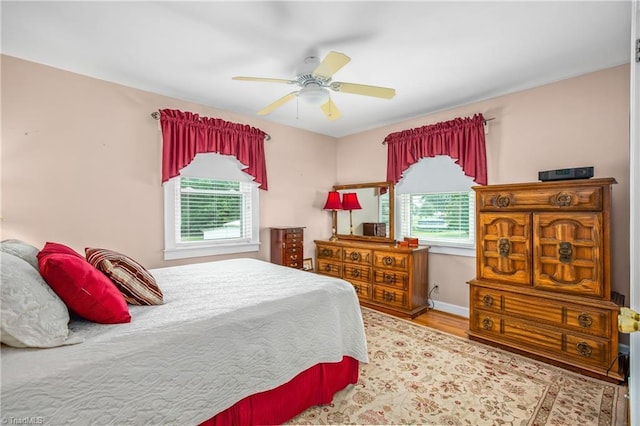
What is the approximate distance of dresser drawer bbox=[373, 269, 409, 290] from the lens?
359 centimetres

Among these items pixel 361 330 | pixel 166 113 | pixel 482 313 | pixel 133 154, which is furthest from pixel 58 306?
pixel 482 313

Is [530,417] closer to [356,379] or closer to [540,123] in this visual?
[356,379]

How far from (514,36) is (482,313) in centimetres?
240

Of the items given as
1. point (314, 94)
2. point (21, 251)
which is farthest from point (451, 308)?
point (21, 251)

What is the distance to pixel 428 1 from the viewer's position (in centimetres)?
181

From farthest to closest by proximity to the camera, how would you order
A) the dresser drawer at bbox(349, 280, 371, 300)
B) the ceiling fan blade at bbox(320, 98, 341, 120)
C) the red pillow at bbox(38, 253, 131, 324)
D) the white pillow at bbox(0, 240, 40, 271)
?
1. the dresser drawer at bbox(349, 280, 371, 300)
2. the ceiling fan blade at bbox(320, 98, 341, 120)
3. the white pillow at bbox(0, 240, 40, 271)
4. the red pillow at bbox(38, 253, 131, 324)

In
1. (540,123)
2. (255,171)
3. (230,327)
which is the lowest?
(230,327)

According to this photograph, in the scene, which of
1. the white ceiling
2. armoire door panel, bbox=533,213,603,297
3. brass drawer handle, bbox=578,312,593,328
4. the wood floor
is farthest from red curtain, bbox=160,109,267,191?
brass drawer handle, bbox=578,312,593,328

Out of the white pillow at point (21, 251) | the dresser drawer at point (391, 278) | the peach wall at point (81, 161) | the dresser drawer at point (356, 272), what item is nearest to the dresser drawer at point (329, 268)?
the dresser drawer at point (356, 272)

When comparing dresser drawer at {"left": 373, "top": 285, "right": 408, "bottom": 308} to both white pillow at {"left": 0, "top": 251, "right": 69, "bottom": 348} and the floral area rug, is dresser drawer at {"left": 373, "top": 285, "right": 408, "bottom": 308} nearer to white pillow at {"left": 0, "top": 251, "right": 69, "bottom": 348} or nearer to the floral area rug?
the floral area rug

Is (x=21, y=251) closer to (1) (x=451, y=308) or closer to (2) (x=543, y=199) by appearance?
(2) (x=543, y=199)

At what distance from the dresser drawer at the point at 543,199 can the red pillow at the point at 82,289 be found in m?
3.02

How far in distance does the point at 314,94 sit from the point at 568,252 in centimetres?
245

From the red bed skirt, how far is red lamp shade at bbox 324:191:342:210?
2.70 meters
